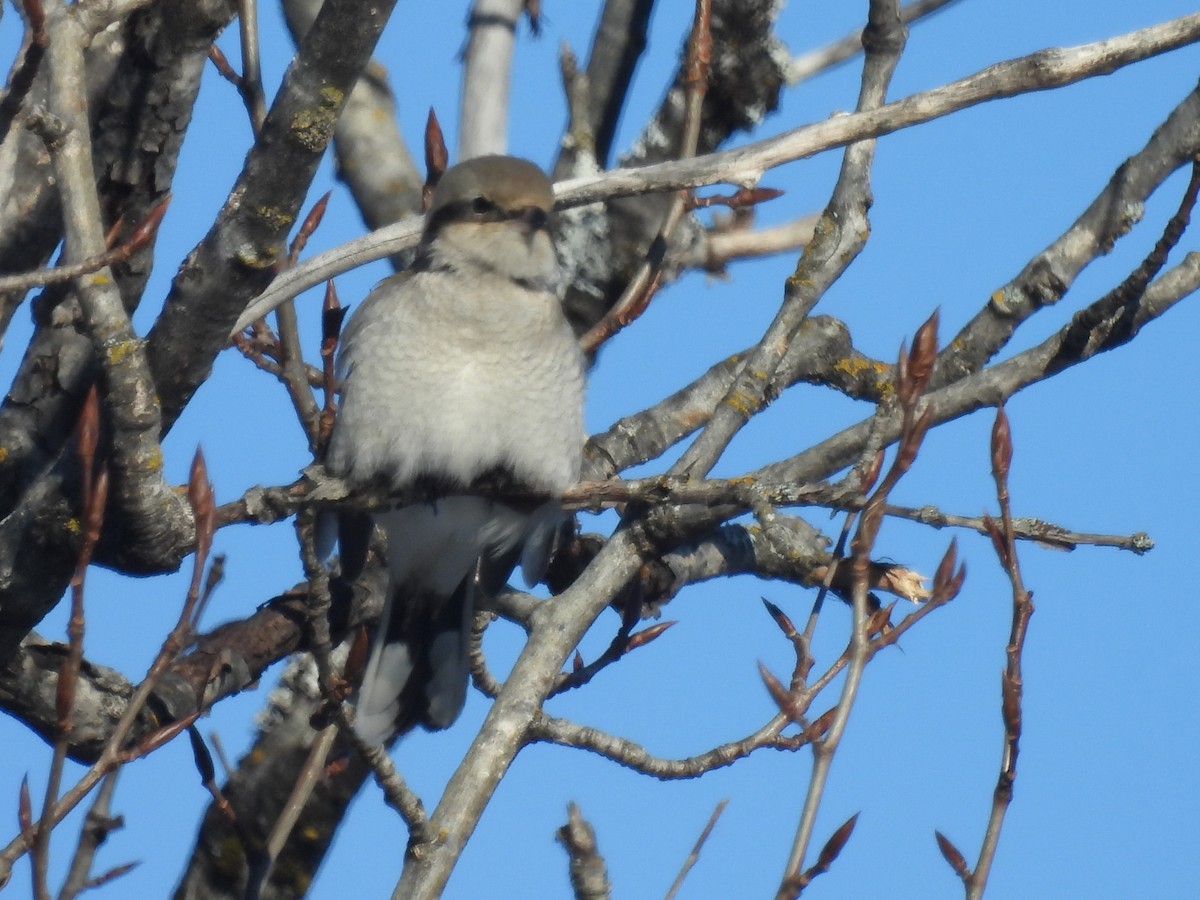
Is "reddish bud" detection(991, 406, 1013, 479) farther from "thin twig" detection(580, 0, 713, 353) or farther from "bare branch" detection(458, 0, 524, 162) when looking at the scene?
"bare branch" detection(458, 0, 524, 162)

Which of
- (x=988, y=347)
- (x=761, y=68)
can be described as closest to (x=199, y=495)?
(x=988, y=347)

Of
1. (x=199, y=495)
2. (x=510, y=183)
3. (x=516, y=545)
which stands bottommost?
(x=199, y=495)

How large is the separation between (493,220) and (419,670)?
1.32 meters

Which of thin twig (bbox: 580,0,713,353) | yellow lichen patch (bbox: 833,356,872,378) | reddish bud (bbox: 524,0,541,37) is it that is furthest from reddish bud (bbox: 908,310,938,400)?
reddish bud (bbox: 524,0,541,37)

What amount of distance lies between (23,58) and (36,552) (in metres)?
0.98

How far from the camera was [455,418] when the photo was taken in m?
3.90

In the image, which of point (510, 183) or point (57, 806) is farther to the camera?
point (510, 183)

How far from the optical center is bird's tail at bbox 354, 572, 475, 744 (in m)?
4.41

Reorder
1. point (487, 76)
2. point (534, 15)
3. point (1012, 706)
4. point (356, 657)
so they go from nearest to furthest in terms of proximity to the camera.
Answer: point (1012, 706)
point (356, 657)
point (487, 76)
point (534, 15)

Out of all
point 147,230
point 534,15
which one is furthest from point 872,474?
point 534,15

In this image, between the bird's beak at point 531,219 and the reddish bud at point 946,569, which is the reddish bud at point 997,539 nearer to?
the reddish bud at point 946,569

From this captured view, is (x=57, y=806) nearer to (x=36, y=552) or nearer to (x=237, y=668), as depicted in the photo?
(x=36, y=552)

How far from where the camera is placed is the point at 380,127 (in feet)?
18.5

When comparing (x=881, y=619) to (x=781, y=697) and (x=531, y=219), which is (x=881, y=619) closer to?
(x=781, y=697)
